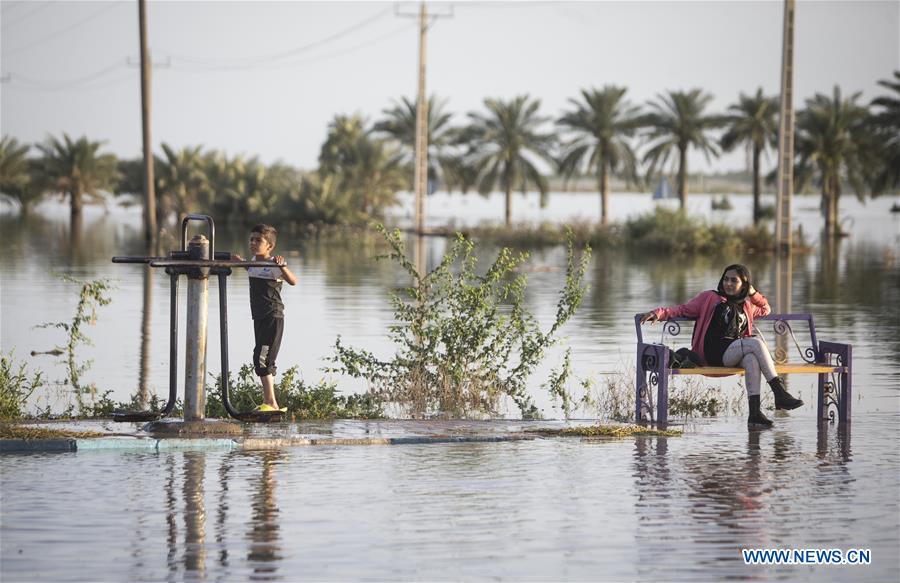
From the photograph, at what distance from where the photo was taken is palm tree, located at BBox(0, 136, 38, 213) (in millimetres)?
104625

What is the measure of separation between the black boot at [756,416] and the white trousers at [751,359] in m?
0.06

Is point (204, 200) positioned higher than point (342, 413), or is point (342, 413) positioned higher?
point (204, 200)

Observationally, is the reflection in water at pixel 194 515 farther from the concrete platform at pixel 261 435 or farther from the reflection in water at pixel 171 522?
the concrete platform at pixel 261 435

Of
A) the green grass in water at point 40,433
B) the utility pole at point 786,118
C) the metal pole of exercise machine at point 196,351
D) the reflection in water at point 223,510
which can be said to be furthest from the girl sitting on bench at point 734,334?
the utility pole at point 786,118

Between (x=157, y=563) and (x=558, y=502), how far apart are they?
263 centimetres

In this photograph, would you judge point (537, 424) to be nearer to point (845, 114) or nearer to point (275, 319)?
point (275, 319)

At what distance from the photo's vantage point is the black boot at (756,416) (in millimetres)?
12539

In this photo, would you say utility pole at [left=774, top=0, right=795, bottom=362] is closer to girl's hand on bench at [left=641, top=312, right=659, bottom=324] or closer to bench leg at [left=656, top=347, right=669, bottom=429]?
girl's hand on bench at [left=641, top=312, right=659, bottom=324]

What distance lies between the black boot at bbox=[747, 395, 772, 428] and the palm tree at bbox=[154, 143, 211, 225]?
80617mm

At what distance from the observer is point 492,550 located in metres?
7.95

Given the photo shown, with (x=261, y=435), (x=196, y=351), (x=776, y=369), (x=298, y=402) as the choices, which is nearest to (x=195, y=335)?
(x=196, y=351)

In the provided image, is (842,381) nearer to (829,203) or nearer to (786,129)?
(786,129)

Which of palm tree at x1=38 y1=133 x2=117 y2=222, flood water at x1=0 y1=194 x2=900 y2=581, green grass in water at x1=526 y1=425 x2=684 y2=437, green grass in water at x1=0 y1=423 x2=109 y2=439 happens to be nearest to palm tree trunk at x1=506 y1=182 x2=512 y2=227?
palm tree at x1=38 y1=133 x2=117 y2=222

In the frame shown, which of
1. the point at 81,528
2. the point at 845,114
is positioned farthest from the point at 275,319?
the point at 845,114
